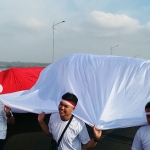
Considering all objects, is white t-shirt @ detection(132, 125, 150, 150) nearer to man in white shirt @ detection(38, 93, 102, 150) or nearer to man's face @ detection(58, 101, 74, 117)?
man in white shirt @ detection(38, 93, 102, 150)

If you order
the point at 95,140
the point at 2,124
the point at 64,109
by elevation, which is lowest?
the point at 2,124

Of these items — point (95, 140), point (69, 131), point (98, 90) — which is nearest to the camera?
point (95, 140)

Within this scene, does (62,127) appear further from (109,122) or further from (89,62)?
(89,62)

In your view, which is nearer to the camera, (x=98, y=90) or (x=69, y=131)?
(x=69, y=131)

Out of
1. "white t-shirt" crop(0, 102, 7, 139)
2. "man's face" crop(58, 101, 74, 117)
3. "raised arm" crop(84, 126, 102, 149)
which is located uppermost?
"man's face" crop(58, 101, 74, 117)

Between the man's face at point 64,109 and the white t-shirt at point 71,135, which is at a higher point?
the man's face at point 64,109

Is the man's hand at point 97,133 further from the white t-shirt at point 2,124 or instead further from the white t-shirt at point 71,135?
the white t-shirt at point 2,124

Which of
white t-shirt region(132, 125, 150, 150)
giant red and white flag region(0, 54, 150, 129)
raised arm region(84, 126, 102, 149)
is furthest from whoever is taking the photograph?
giant red and white flag region(0, 54, 150, 129)

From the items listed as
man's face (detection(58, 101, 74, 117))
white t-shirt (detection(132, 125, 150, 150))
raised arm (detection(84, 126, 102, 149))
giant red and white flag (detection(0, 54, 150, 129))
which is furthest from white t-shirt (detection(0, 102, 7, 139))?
white t-shirt (detection(132, 125, 150, 150))

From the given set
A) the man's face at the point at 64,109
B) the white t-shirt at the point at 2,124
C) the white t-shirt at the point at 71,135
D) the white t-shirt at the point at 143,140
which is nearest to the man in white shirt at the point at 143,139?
the white t-shirt at the point at 143,140

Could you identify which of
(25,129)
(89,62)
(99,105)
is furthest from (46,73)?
(99,105)

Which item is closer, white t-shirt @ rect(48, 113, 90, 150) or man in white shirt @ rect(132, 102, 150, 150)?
man in white shirt @ rect(132, 102, 150, 150)

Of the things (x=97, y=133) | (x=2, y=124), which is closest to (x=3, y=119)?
(x=2, y=124)

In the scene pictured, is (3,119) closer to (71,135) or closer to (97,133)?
(71,135)
